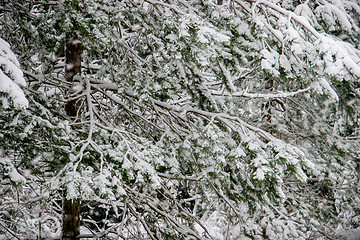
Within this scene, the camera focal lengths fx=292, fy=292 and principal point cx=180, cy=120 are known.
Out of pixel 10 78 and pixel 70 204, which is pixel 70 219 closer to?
pixel 70 204

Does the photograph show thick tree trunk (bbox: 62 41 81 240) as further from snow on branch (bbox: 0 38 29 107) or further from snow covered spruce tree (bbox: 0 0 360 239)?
snow on branch (bbox: 0 38 29 107)

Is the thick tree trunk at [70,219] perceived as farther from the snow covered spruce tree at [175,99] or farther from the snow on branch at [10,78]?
the snow on branch at [10,78]

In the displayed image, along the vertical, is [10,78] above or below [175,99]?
above

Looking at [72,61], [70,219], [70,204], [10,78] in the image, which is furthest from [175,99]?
[70,219]

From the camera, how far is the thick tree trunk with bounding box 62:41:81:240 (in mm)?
4824

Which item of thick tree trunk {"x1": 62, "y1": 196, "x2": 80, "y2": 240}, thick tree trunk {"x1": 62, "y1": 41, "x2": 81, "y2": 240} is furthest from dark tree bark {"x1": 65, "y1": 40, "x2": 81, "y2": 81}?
thick tree trunk {"x1": 62, "y1": 196, "x2": 80, "y2": 240}

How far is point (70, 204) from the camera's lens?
482 cm

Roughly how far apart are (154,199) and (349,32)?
15.4ft

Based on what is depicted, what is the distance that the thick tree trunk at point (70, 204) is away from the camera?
4.82 meters

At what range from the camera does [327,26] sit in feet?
19.0

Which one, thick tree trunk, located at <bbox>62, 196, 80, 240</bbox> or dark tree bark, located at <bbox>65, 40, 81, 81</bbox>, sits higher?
dark tree bark, located at <bbox>65, 40, 81, 81</bbox>

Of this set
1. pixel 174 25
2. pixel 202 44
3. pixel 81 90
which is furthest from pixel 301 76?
pixel 81 90

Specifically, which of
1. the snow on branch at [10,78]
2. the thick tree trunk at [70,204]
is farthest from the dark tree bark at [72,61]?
the snow on branch at [10,78]

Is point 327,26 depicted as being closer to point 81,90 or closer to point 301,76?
point 301,76
